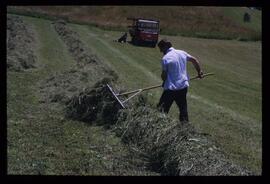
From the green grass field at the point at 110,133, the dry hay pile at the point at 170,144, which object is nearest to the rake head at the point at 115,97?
the dry hay pile at the point at 170,144

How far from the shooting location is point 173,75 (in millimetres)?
10375

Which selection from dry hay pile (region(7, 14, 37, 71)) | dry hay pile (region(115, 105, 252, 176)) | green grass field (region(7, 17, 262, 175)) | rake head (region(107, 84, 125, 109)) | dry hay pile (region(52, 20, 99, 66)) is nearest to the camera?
dry hay pile (region(115, 105, 252, 176))

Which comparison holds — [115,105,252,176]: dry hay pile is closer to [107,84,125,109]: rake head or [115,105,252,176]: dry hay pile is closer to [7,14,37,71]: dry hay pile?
[107,84,125,109]: rake head

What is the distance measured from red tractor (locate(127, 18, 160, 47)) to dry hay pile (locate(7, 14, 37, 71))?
16.8ft

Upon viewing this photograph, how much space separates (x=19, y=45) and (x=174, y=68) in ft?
50.4

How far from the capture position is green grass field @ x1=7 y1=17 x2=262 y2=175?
357 inches

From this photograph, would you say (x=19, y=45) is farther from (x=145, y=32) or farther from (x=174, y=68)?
(x=174, y=68)

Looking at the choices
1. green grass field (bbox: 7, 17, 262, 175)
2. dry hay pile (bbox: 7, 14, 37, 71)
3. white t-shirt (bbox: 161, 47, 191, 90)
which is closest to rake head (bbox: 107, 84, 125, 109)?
green grass field (bbox: 7, 17, 262, 175)

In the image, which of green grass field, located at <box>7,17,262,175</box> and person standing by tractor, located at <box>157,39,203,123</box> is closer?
green grass field, located at <box>7,17,262,175</box>

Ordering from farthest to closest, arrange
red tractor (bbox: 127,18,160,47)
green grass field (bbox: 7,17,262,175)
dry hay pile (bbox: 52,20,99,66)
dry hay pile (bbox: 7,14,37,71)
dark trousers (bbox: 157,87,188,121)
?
1. red tractor (bbox: 127,18,160,47)
2. dry hay pile (bbox: 52,20,99,66)
3. dry hay pile (bbox: 7,14,37,71)
4. dark trousers (bbox: 157,87,188,121)
5. green grass field (bbox: 7,17,262,175)

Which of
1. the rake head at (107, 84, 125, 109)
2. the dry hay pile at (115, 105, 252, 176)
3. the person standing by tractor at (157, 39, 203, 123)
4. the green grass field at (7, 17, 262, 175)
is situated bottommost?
the green grass field at (7, 17, 262, 175)

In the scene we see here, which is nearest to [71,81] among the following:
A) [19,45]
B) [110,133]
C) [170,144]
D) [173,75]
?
[110,133]
